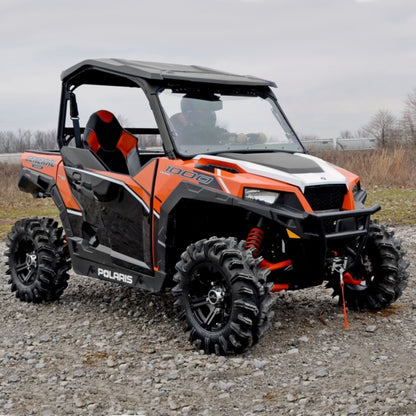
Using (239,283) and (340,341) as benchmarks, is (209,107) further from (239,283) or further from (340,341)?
(340,341)

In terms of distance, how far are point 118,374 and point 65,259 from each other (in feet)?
7.50

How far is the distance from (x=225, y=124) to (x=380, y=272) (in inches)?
73.6

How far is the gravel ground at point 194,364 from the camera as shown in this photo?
4.18 metres

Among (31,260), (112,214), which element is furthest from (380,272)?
(31,260)

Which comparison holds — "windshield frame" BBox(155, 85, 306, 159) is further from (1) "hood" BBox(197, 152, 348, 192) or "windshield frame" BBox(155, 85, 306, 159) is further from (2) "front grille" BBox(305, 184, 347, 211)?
(2) "front grille" BBox(305, 184, 347, 211)

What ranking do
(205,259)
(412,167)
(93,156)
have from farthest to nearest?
(412,167), (93,156), (205,259)

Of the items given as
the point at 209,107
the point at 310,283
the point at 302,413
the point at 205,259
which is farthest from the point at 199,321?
the point at 209,107

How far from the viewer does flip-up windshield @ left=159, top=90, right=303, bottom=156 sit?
5.59m

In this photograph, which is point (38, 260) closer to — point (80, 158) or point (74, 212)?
point (74, 212)

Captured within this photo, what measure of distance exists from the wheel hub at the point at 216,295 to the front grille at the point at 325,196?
933mm

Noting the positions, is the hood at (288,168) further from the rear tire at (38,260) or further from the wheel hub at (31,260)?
the wheel hub at (31,260)

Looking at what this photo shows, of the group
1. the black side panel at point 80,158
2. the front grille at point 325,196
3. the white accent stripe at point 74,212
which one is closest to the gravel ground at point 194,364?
the white accent stripe at point 74,212

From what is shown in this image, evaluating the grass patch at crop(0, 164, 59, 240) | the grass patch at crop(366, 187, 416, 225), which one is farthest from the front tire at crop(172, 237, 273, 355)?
the grass patch at crop(0, 164, 59, 240)

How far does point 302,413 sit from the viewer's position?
3.98 meters
